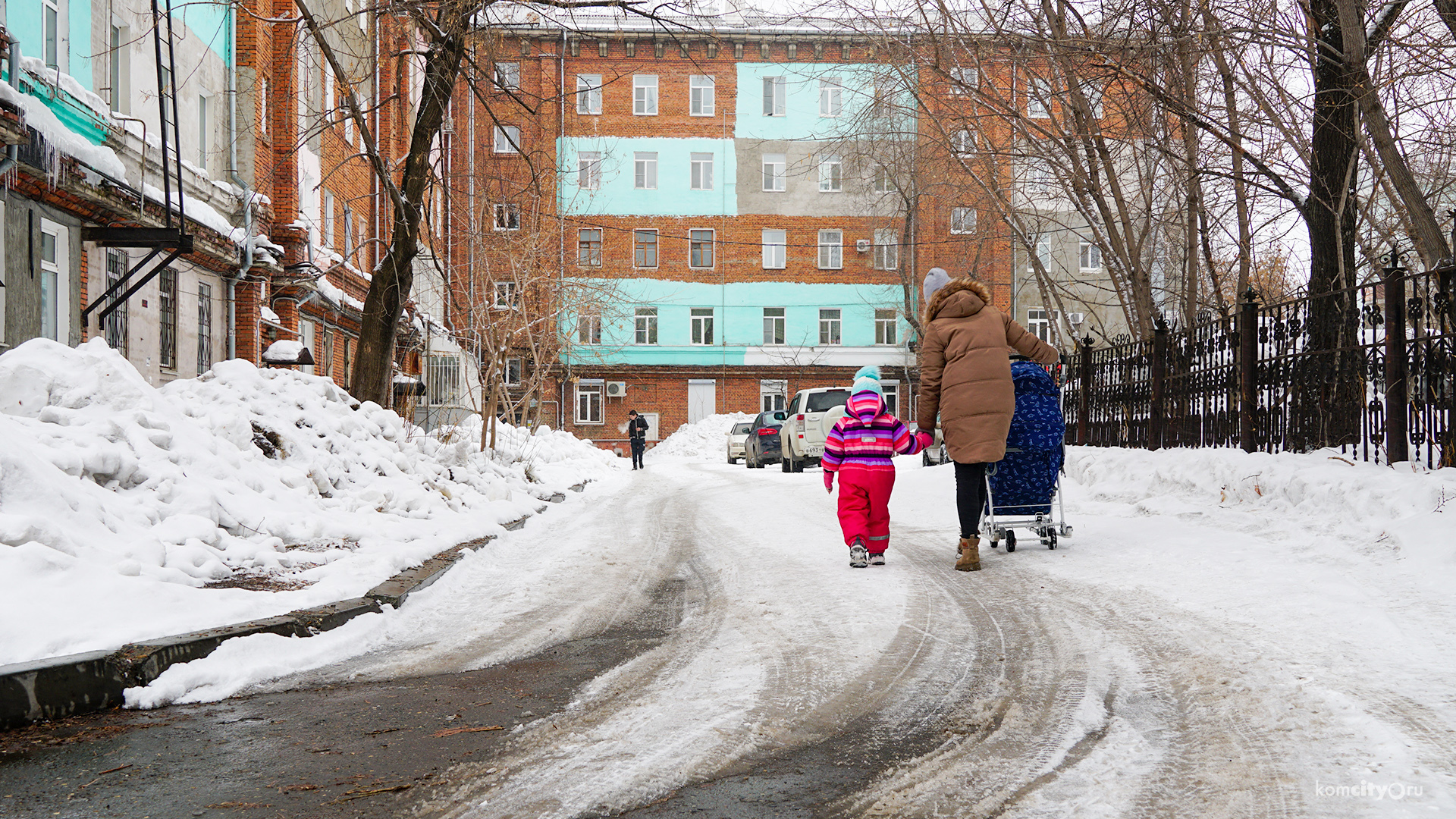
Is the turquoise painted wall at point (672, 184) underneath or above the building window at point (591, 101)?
underneath

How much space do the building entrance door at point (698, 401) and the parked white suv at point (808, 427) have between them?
20.2 meters

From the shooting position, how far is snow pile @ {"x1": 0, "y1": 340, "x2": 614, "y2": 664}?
5.15 metres

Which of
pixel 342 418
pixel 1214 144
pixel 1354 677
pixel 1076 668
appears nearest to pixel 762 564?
pixel 1076 668

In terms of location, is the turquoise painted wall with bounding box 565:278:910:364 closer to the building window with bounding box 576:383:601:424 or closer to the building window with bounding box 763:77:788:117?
the building window with bounding box 576:383:601:424

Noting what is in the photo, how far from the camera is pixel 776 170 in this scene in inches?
1871

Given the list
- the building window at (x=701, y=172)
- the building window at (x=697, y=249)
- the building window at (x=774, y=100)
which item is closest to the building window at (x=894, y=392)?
the building window at (x=697, y=249)

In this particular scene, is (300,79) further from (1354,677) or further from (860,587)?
(1354,677)

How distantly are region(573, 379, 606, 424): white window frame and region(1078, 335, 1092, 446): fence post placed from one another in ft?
108

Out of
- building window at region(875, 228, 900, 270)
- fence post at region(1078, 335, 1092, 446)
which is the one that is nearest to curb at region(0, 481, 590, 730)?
fence post at region(1078, 335, 1092, 446)

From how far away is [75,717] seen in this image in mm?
4227

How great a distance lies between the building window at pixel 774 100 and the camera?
47.7 m

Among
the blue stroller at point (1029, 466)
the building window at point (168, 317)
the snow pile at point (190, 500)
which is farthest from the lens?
the building window at point (168, 317)

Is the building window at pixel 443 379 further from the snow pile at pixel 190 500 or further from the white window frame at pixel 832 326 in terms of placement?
the snow pile at pixel 190 500

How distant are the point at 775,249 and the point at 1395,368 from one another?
1581 inches
